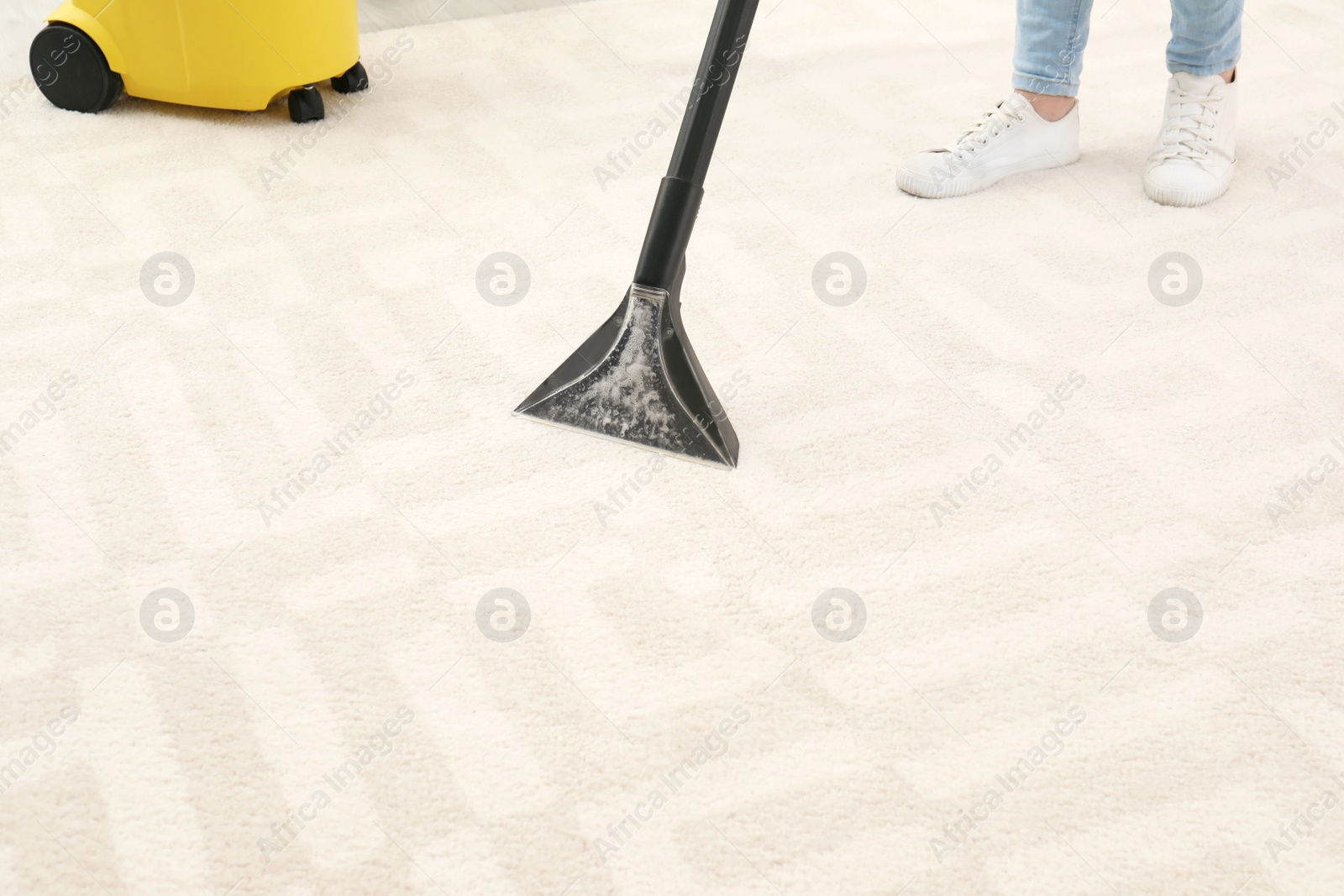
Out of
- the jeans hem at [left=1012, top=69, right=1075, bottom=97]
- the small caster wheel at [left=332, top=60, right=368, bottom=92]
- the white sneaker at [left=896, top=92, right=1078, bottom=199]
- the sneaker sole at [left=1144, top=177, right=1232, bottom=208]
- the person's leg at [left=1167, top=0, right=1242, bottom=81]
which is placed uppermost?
the person's leg at [left=1167, top=0, right=1242, bottom=81]

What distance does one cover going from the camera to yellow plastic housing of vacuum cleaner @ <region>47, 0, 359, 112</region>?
1469 millimetres

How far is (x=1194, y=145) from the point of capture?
1.58 meters

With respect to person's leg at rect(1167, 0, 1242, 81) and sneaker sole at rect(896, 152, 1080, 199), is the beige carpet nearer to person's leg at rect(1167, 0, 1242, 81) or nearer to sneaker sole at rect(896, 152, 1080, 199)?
sneaker sole at rect(896, 152, 1080, 199)

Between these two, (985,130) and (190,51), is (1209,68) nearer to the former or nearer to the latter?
(985,130)

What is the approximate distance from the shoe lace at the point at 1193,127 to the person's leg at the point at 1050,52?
0.48 ft

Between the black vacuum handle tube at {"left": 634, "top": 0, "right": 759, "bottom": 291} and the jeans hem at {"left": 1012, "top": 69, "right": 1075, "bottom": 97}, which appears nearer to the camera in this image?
the black vacuum handle tube at {"left": 634, "top": 0, "right": 759, "bottom": 291}

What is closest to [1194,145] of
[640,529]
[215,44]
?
[640,529]

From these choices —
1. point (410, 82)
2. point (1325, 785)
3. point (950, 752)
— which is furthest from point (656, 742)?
point (410, 82)

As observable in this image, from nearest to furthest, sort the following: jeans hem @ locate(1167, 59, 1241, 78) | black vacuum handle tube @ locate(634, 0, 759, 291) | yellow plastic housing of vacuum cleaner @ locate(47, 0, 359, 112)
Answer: black vacuum handle tube @ locate(634, 0, 759, 291)
yellow plastic housing of vacuum cleaner @ locate(47, 0, 359, 112)
jeans hem @ locate(1167, 59, 1241, 78)

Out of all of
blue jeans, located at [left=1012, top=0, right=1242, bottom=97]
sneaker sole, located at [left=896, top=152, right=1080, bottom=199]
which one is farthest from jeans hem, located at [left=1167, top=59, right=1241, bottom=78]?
sneaker sole, located at [left=896, top=152, right=1080, bottom=199]

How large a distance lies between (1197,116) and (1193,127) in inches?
0.6

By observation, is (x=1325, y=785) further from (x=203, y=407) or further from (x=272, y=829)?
(x=203, y=407)

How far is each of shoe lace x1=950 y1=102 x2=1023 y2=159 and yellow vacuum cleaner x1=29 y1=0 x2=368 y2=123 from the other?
88cm

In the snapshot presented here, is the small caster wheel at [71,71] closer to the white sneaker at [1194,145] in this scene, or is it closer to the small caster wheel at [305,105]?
the small caster wheel at [305,105]
